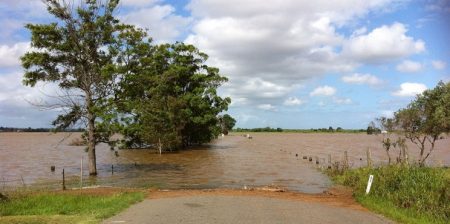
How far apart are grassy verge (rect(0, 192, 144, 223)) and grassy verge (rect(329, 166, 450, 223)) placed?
8639mm

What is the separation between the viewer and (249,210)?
48.8 feet

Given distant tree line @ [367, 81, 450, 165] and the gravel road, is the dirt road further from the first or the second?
distant tree line @ [367, 81, 450, 165]

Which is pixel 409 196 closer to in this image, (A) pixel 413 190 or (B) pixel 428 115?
(A) pixel 413 190

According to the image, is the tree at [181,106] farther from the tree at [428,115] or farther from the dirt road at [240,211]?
the dirt road at [240,211]

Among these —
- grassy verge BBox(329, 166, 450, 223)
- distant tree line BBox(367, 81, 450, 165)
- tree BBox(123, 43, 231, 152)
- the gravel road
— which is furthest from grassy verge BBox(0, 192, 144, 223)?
tree BBox(123, 43, 231, 152)

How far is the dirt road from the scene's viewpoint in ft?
43.2

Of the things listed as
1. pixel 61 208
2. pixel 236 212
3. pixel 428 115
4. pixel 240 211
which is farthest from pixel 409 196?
pixel 428 115

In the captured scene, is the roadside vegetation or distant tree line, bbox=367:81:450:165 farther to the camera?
distant tree line, bbox=367:81:450:165

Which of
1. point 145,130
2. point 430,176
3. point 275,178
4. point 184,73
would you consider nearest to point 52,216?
point 430,176

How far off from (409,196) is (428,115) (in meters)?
17.5

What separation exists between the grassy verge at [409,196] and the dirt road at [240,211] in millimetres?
674

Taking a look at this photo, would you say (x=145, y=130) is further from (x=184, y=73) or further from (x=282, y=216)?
(x=282, y=216)

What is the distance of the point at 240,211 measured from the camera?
14.6 metres

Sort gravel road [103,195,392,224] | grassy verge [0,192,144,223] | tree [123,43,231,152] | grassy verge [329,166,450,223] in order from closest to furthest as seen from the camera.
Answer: grassy verge [0,192,144,223] < gravel road [103,195,392,224] < grassy verge [329,166,450,223] < tree [123,43,231,152]
